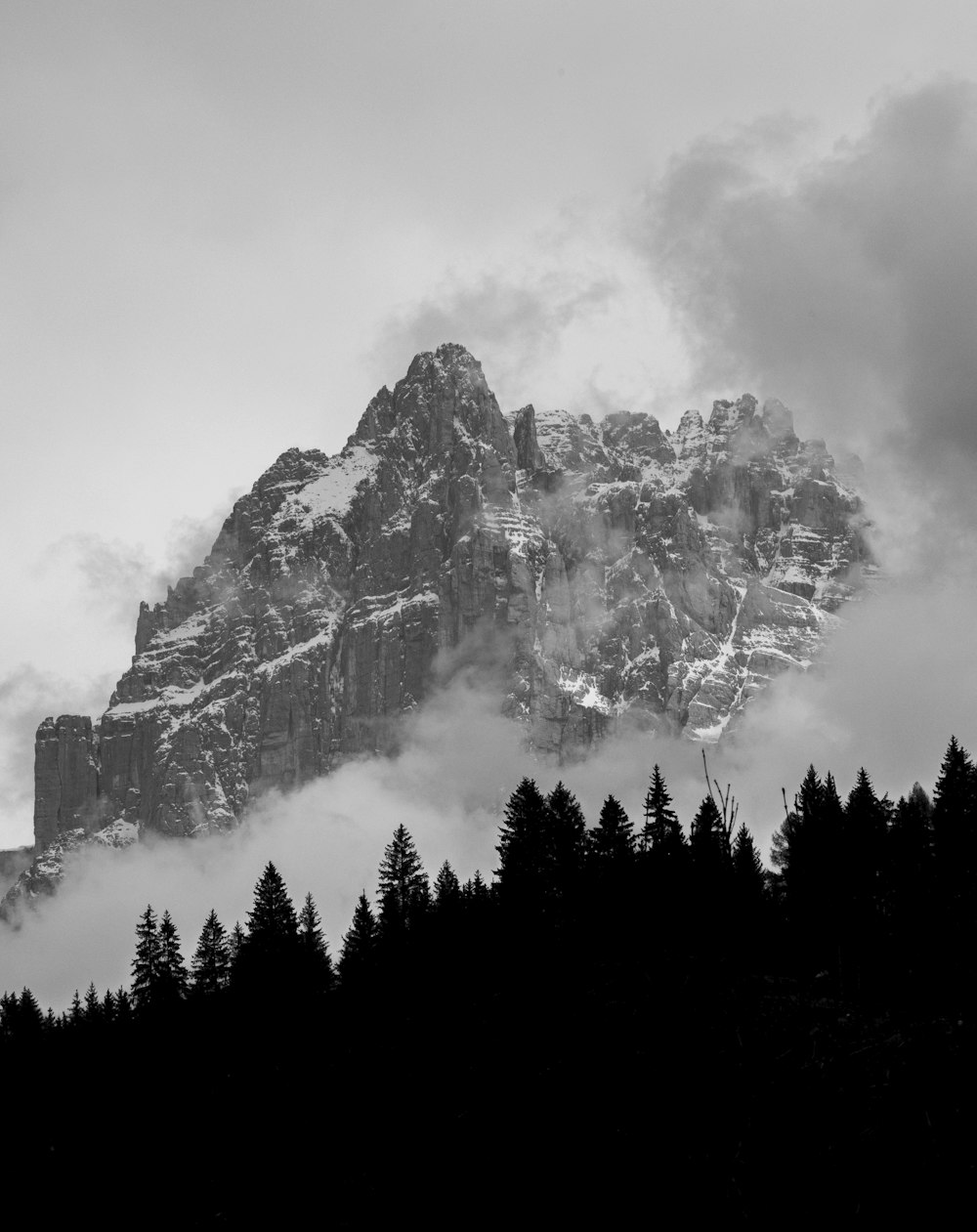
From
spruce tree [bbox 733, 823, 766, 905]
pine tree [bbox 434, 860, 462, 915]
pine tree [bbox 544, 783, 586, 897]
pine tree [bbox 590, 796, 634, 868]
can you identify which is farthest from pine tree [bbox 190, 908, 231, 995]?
spruce tree [bbox 733, 823, 766, 905]

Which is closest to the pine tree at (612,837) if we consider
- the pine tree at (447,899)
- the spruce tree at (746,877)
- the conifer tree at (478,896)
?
the spruce tree at (746,877)

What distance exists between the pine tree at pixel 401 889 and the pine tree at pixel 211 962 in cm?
1172

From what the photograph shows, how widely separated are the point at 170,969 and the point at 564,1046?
146 feet

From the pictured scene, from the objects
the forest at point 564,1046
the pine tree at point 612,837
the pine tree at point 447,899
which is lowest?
the forest at point 564,1046

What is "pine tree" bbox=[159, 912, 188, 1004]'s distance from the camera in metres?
111

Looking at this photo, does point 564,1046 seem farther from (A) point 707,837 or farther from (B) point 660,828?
(B) point 660,828

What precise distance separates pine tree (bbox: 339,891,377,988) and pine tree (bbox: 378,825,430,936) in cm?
104

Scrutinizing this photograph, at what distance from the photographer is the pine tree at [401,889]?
110562 mm

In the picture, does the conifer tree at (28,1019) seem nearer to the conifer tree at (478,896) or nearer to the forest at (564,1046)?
the forest at (564,1046)

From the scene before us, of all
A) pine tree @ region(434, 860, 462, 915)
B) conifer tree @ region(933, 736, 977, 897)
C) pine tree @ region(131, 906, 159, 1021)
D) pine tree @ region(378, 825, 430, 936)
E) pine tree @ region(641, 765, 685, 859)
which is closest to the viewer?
conifer tree @ region(933, 736, 977, 897)

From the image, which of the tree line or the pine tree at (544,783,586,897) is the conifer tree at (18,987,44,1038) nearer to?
the tree line

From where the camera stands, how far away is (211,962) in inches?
4606

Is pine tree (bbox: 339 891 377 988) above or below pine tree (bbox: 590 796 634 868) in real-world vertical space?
below

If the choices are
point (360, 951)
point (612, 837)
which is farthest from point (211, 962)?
point (612, 837)
